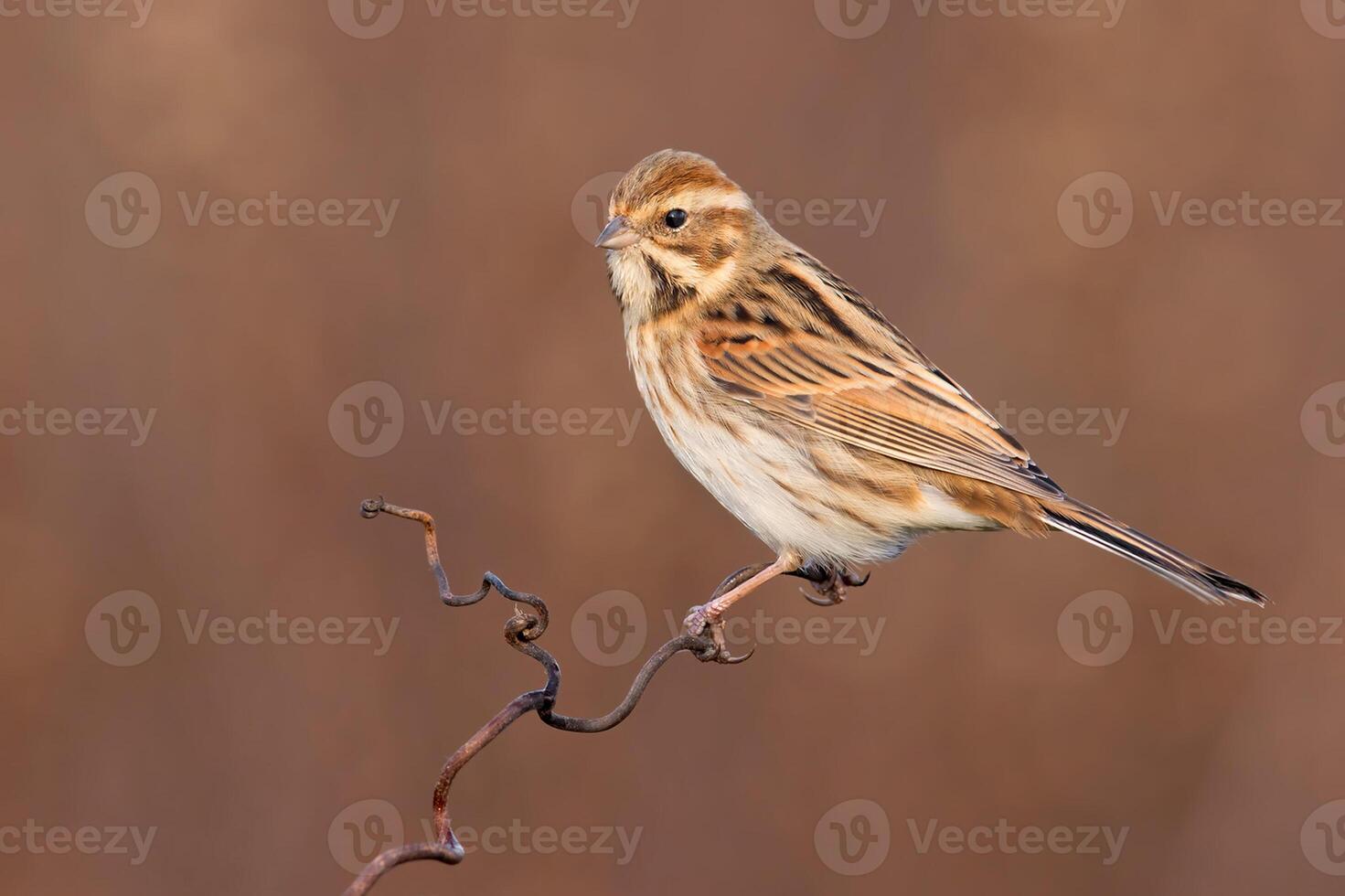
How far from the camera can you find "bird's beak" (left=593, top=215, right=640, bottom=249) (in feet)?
18.4

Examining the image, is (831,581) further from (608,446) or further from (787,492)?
(608,446)

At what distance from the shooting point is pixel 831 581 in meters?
6.32

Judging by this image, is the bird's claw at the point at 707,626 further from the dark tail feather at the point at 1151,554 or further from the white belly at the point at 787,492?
the dark tail feather at the point at 1151,554

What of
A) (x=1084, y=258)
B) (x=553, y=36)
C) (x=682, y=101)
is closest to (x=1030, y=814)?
(x=1084, y=258)

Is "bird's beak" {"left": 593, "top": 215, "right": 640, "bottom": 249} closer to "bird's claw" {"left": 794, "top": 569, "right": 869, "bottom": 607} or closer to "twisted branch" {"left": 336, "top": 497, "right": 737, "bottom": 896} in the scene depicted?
"bird's claw" {"left": 794, "top": 569, "right": 869, "bottom": 607}

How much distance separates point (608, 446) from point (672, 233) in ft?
9.95

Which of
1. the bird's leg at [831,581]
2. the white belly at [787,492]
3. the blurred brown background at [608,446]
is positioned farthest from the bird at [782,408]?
the blurred brown background at [608,446]

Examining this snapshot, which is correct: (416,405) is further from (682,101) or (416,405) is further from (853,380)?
(853,380)

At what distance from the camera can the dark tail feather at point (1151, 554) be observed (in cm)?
477

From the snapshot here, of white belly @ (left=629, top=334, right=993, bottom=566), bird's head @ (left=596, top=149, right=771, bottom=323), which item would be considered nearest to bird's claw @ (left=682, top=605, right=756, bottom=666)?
white belly @ (left=629, top=334, right=993, bottom=566)

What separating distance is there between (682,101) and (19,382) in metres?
4.03

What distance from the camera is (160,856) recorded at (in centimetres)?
773

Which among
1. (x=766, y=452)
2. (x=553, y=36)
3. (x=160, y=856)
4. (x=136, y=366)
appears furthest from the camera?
(x=553, y=36)

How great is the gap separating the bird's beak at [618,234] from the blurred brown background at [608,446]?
2.96 meters
